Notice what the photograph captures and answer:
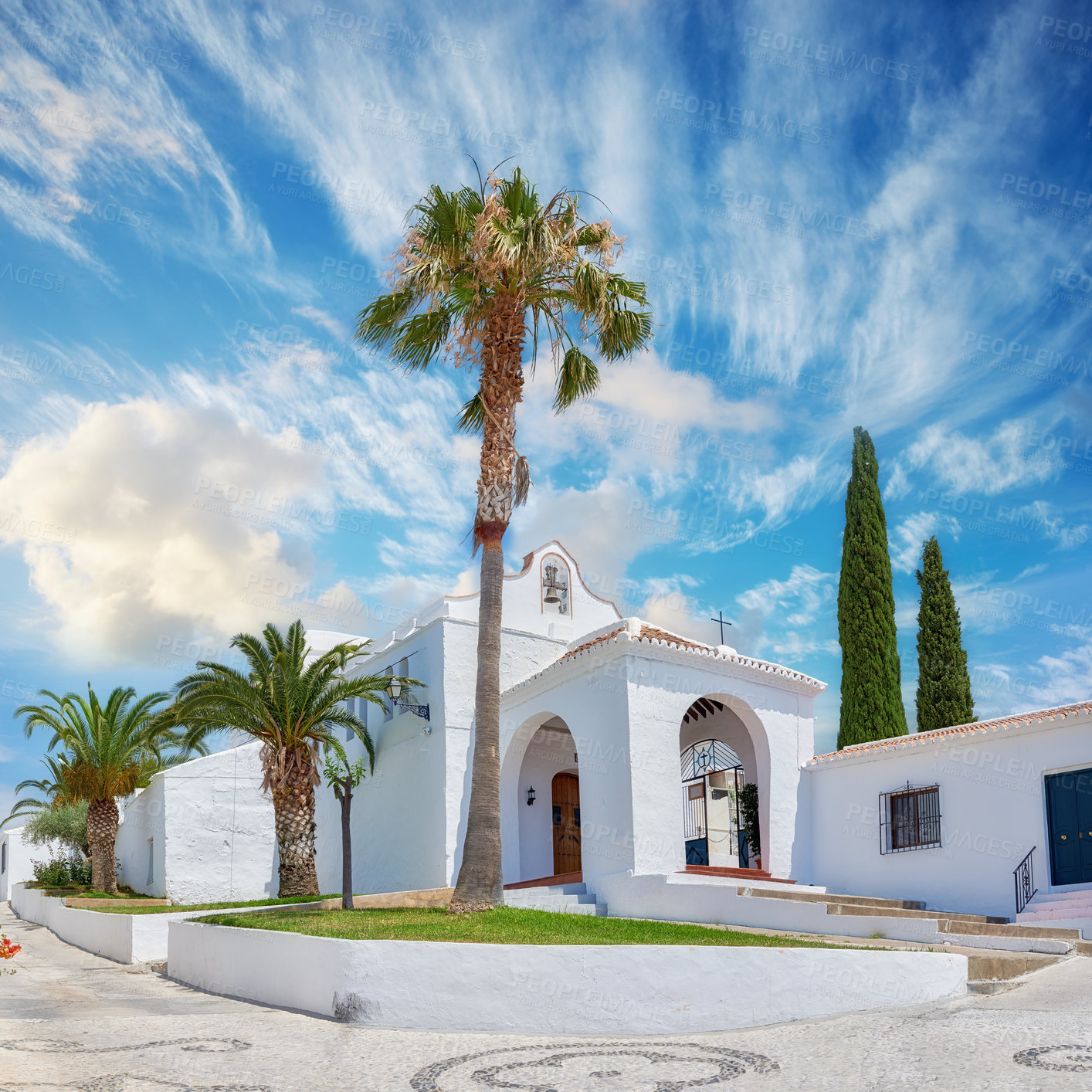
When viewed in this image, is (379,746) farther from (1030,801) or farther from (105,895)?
(1030,801)

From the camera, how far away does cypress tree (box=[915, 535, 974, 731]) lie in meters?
22.5

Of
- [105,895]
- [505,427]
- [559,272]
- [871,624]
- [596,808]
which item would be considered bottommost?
[105,895]

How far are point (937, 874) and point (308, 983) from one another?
35.2 feet

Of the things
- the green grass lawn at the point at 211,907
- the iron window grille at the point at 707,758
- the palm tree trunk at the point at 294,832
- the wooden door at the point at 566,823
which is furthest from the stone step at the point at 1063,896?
the palm tree trunk at the point at 294,832

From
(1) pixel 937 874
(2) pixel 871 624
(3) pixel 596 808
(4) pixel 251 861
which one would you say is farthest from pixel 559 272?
(4) pixel 251 861

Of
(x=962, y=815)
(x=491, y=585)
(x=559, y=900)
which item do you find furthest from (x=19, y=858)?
(x=962, y=815)

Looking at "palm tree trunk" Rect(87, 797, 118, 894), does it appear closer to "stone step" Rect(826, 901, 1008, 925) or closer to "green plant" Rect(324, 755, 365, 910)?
"green plant" Rect(324, 755, 365, 910)

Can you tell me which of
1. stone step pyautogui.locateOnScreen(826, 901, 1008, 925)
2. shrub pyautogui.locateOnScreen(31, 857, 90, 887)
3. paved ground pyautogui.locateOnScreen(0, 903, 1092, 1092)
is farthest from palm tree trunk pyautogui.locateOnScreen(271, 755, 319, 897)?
shrub pyautogui.locateOnScreen(31, 857, 90, 887)

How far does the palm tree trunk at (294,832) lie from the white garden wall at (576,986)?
1108 cm

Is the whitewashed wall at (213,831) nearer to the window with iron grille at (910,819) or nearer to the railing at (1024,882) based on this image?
the window with iron grille at (910,819)

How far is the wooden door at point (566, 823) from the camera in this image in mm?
21016

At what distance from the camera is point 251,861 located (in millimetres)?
25000

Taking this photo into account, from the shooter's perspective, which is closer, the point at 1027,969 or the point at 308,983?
the point at 308,983

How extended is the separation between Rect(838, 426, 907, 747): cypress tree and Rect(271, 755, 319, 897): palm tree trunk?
1167cm
